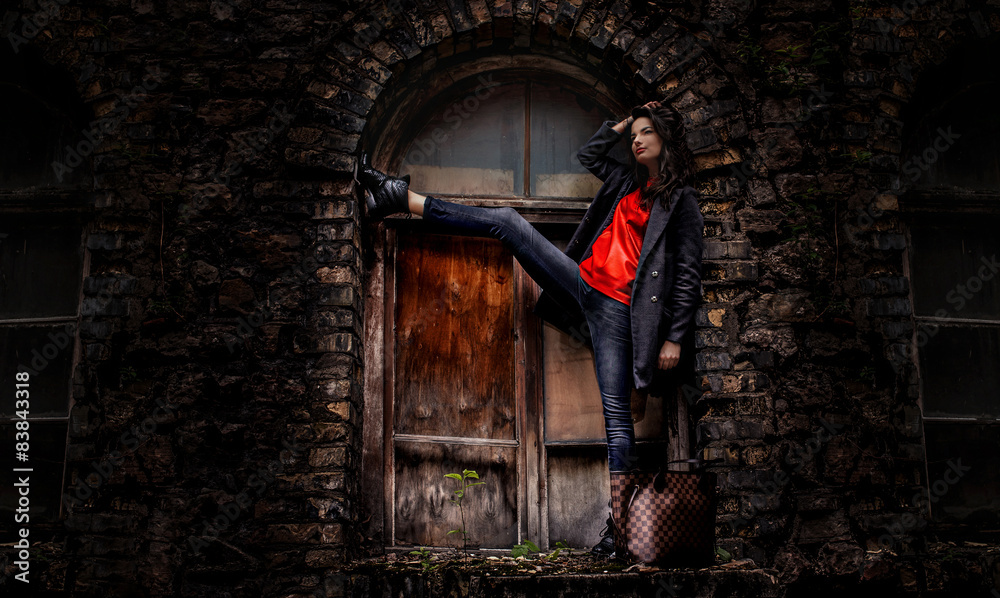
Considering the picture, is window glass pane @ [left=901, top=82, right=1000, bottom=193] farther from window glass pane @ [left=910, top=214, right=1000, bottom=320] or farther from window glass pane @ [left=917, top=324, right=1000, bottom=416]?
window glass pane @ [left=917, top=324, right=1000, bottom=416]

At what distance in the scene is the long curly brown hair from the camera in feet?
10.9

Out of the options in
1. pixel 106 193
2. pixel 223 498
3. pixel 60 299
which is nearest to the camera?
pixel 223 498

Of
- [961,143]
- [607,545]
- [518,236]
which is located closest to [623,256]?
[518,236]

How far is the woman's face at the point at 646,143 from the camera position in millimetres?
3418

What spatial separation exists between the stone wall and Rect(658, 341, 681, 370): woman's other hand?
0.67ft

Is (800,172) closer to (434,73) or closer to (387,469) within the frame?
(434,73)

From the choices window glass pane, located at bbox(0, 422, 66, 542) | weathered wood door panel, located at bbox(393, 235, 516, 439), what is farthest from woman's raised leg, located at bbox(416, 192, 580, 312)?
window glass pane, located at bbox(0, 422, 66, 542)

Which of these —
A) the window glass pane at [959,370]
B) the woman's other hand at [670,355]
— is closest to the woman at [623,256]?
the woman's other hand at [670,355]

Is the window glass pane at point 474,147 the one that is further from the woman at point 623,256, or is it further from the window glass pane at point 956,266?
the window glass pane at point 956,266

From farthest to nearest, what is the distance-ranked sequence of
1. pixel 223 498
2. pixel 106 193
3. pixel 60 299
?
pixel 60 299 → pixel 106 193 → pixel 223 498

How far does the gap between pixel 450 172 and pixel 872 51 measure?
2.23 m

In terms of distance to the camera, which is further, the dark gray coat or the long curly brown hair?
the long curly brown hair

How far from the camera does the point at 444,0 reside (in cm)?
363

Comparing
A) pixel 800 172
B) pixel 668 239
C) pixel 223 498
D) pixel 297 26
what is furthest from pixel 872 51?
pixel 223 498
